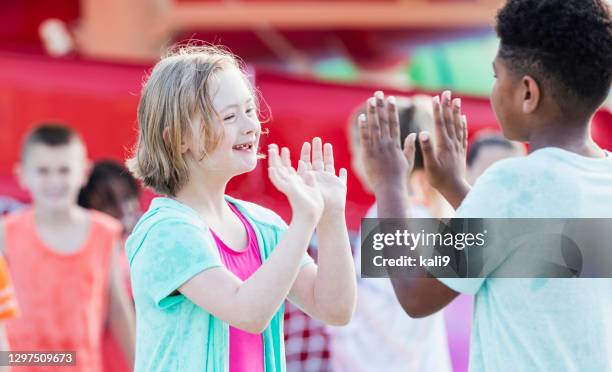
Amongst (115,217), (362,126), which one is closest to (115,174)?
(115,217)

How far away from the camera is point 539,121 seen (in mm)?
1948

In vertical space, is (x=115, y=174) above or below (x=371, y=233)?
above

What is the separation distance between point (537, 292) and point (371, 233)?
1.23 ft

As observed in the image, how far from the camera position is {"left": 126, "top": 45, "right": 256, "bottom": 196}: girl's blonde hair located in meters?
1.95

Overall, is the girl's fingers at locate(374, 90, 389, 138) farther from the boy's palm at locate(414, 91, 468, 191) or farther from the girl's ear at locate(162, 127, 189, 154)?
the girl's ear at locate(162, 127, 189, 154)

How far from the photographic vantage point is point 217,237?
196 cm

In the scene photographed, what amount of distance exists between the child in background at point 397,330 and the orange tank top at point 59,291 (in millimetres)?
858

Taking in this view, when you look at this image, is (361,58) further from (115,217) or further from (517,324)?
(517,324)

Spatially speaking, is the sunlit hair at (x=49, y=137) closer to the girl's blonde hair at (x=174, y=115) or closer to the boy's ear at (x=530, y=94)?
the girl's blonde hair at (x=174, y=115)

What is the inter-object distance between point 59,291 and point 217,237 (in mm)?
1870

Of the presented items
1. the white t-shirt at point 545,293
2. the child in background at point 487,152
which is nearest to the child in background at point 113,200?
the child in background at point 487,152

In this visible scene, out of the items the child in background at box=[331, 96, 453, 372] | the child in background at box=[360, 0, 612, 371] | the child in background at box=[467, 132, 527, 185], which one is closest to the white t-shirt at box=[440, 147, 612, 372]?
the child in background at box=[360, 0, 612, 371]

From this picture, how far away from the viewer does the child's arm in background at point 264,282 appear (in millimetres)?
1787

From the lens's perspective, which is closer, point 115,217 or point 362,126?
point 362,126
